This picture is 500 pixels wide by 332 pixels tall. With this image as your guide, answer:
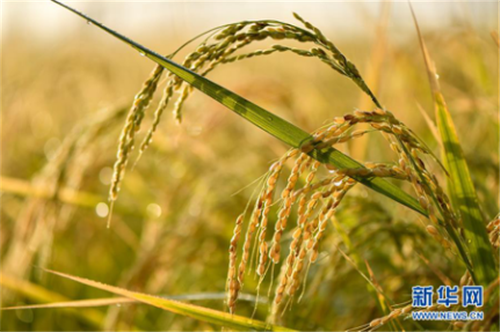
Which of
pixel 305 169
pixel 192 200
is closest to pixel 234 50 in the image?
pixel 305 169

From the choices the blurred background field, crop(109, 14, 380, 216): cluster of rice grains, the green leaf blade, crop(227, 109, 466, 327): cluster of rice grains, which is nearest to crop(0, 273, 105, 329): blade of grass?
the blurred background field

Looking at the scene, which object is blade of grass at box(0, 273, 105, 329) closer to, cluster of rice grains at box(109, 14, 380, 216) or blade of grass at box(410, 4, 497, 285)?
cluster of rice grains at box(109, 14, 380, 216)

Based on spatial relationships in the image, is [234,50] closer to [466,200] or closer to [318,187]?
[318,187]

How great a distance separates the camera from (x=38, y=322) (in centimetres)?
254

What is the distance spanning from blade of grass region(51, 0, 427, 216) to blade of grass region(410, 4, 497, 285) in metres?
0.12

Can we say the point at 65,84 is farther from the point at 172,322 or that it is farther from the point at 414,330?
the point at 414,330

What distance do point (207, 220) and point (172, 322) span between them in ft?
1.40

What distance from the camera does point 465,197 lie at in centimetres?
105

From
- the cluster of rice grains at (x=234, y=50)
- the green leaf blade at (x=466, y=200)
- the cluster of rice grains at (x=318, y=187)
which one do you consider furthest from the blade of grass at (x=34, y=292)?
the green leaf blade at (x=466, y=200)

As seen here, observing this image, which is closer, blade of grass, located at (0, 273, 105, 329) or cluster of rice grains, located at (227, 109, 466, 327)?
cluster of rice grains, located at (227, 109, 466, 327)

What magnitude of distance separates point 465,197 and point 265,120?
0.42 m

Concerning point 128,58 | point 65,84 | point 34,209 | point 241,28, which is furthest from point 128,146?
point 128,58

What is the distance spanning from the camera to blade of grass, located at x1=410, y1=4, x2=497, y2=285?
3.21ft

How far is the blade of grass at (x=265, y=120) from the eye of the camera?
0.92m
